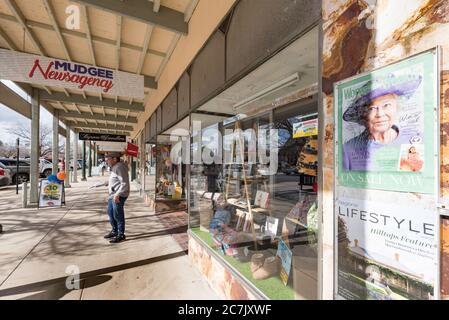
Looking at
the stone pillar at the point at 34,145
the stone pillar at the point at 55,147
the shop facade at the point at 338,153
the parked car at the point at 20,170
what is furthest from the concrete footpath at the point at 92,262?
the parked car at the point at 20,170

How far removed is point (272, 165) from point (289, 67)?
5.18ft

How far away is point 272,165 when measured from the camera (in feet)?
12.3

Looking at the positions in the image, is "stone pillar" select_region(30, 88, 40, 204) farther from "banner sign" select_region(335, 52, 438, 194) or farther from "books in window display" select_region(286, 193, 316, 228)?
"banner sign" select_region(335, 52, 438, 194)

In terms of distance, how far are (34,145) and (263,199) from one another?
787cm

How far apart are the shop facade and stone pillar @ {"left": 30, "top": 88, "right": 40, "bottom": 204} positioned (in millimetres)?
6841

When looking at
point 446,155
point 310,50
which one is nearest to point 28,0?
point 310,50

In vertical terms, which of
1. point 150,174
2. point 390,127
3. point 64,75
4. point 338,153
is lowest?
point 150,174

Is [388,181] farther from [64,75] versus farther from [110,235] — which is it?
[64,75]

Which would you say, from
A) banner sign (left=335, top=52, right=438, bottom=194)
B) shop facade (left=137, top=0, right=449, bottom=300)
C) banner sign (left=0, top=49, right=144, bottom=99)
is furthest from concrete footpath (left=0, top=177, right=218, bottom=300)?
banner sign (left=0, top=49, right=144, bottom=99)

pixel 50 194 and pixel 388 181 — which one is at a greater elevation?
pixel 388 181

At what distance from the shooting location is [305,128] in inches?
112

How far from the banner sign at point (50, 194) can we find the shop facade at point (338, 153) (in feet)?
19.0

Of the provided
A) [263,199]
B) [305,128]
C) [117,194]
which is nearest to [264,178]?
[263,199]

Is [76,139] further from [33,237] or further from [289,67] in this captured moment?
[289,67]
